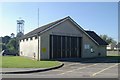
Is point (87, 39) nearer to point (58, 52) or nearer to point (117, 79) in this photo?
point (58, 52)

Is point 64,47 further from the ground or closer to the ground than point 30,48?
further from the ground

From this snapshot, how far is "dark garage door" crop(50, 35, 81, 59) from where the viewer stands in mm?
35906

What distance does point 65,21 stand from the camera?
3784 centimetres

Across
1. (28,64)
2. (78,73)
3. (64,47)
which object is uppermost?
(64,47)

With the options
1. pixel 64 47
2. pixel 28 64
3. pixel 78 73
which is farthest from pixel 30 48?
pixel 78 73

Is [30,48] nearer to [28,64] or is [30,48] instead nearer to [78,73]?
[28,64]

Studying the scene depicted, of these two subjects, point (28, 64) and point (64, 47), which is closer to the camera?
point (28, 64)

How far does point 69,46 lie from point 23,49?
10974mm

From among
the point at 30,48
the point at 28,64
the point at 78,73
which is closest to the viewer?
the point at 78,73

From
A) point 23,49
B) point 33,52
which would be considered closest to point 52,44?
point 33,52

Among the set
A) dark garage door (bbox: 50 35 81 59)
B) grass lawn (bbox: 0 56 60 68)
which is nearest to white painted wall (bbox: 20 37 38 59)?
dark garage door (bbox: 50 35 81 59)

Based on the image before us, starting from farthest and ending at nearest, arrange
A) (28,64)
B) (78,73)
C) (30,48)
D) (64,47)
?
(30,48) < (64,47) < (28,64) < (78,73)

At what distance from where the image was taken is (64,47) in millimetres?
37344

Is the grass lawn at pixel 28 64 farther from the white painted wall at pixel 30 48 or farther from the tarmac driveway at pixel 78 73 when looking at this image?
the white painted wall at pixel 30 48
